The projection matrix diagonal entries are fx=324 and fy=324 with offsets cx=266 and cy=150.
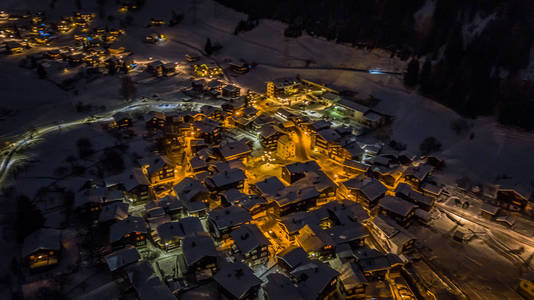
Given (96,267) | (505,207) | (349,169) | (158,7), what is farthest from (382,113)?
(158,7)

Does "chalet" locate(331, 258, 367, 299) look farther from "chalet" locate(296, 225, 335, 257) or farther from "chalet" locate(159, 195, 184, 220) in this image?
"chalet" locate(159, 195, 184, 220)

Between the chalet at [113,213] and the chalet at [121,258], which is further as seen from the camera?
the chalet at [113,213]

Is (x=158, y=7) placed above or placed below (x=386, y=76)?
below

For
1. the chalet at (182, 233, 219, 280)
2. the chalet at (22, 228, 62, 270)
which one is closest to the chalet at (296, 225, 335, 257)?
the chalet at (182, 233, 219, 280)

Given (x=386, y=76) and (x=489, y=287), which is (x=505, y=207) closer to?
(x=489, y=287)

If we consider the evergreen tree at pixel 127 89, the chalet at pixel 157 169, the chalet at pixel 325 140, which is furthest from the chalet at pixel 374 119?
the evergreen tree at pixel 127 89

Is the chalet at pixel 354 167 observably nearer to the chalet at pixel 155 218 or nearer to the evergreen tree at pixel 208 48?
the chalet at pixel 155 218

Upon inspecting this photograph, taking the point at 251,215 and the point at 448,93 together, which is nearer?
the point at 251,215
